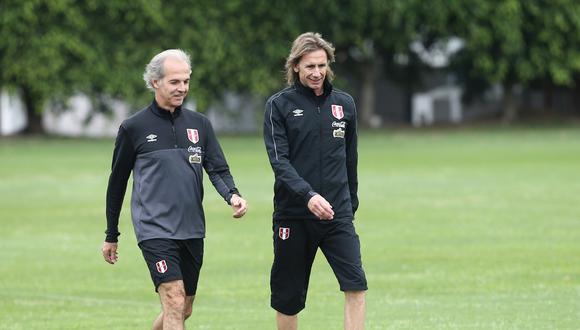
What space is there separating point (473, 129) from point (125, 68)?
12.1 metres

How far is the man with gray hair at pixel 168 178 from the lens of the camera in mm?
8688

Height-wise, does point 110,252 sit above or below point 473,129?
above

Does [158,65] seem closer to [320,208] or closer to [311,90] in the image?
[311,90]

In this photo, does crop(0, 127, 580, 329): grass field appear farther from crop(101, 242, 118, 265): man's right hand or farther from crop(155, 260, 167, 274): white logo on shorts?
crop(155, 260, 167, 274): white logo on shorts

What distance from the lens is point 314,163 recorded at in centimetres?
911

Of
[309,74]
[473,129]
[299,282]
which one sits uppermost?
[309,74]

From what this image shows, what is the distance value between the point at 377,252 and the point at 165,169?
9.11 meters

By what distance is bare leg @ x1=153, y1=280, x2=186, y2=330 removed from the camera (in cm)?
852

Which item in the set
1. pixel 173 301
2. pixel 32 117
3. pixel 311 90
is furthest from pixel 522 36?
pixel 173 301

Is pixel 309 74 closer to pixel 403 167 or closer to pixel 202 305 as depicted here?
pixel 202 305

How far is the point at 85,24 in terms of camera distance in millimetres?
49375

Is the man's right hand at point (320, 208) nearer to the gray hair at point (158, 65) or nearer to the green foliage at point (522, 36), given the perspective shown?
the gray hair at point (158, 65)

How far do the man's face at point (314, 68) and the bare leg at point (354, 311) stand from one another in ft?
4.20

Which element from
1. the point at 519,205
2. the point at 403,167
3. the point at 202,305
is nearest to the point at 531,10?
the point at 403,167
